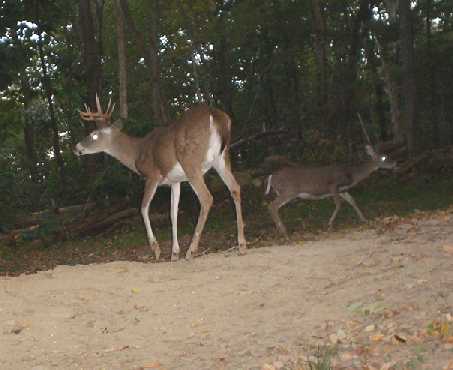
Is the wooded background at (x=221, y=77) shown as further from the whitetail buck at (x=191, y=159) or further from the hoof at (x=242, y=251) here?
the hoof at (x=242, y=251)

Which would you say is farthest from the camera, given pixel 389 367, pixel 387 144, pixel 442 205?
pixel 387 144

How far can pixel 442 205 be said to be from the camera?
14.1 meters

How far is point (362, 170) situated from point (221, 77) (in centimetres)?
1709

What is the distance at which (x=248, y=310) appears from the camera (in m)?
6.69

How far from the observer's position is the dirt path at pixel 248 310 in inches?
206

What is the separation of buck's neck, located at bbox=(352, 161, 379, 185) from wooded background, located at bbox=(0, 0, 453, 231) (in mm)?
4269

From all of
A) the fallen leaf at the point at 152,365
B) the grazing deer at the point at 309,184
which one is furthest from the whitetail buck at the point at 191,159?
the fallen leaf at the point at 152,365

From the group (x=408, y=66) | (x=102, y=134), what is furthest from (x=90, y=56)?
(x=408, y=66)

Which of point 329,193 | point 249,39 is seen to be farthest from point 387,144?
point 249,39

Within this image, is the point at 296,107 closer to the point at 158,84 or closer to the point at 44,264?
the point at 158,84

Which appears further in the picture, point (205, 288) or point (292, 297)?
point (205, 288)

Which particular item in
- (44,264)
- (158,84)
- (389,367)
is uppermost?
(158,84)

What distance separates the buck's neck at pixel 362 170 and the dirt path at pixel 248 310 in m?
4.48

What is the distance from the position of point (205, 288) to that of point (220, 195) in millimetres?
9300
